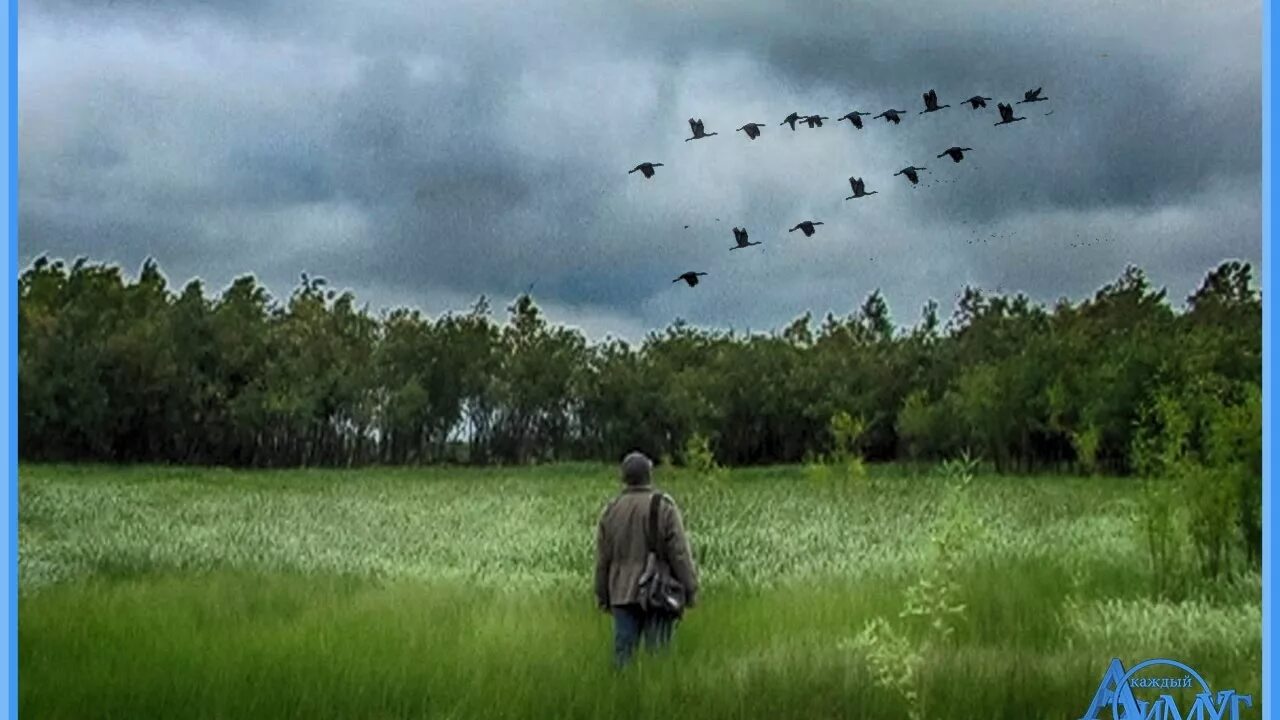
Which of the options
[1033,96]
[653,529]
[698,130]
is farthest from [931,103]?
[653,529]

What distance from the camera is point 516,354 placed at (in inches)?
287

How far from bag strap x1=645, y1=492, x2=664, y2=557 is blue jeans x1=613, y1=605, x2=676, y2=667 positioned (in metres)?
0.25

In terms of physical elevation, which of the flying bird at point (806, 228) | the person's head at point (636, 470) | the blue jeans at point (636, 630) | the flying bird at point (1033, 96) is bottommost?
the blue jeans at point (636, 630)

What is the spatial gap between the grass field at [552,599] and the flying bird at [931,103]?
1456mm

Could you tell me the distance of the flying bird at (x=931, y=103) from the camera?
7324 millimetres

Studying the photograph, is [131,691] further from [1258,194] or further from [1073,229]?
[1258,194]

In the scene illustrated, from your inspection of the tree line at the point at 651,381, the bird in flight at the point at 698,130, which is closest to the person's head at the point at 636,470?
the tree line at the point at 651,381

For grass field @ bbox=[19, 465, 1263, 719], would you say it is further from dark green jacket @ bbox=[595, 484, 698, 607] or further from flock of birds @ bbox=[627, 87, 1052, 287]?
flock of birds @ bbox=[627, 87, 1052, 287]

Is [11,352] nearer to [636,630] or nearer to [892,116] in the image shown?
[636,630]

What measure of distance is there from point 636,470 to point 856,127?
179 centimetres

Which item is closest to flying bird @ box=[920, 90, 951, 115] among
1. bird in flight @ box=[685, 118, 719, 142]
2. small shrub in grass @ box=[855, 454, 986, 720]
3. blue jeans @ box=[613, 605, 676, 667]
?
bird in flight @ box=[685, 118, 719, 142]

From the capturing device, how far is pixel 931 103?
733 centimetres

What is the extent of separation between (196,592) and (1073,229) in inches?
145

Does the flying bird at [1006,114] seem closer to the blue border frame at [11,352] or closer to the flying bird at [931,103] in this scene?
the flying bird at [931,103]
